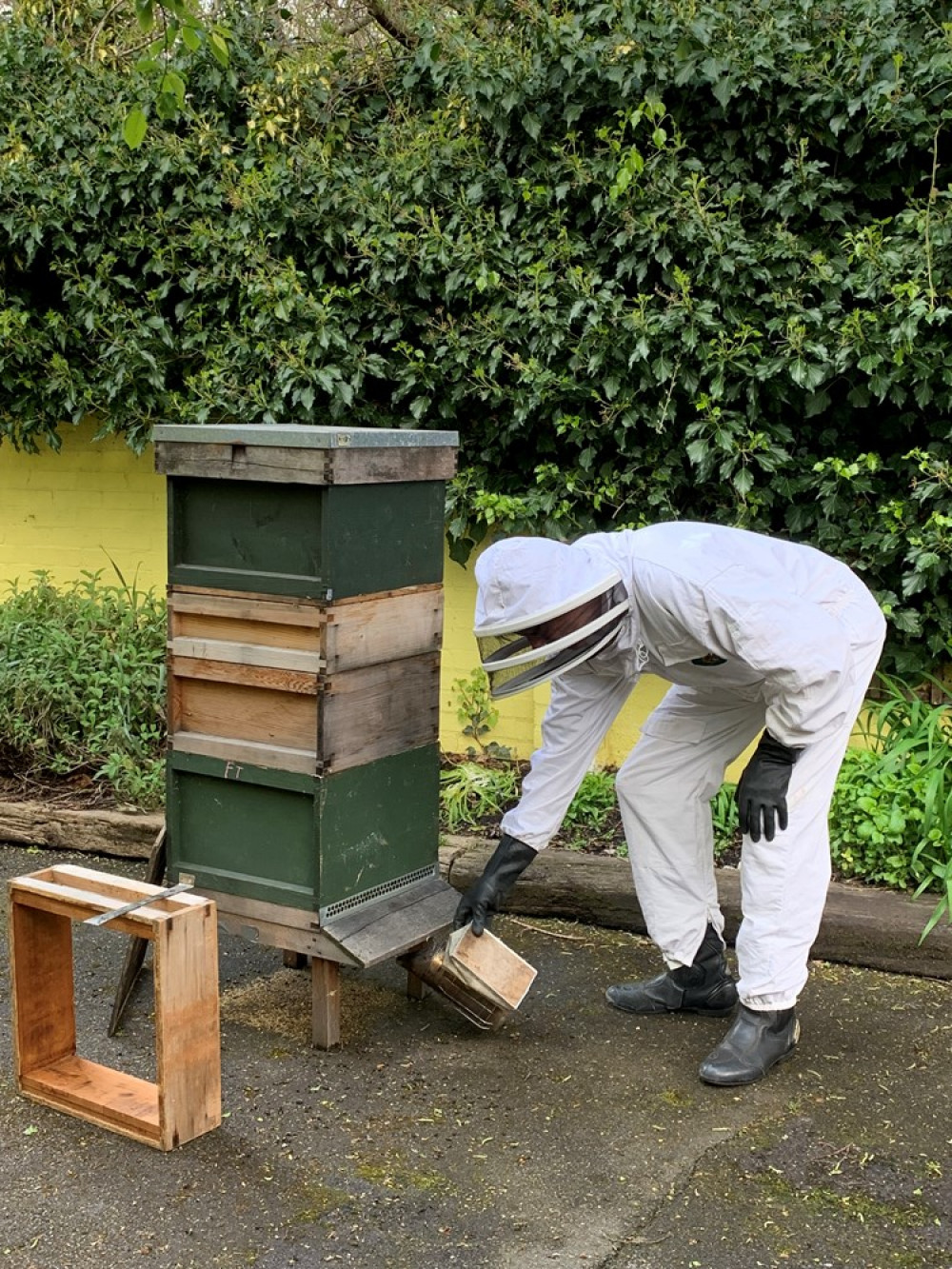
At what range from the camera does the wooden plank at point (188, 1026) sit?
9.62 ft

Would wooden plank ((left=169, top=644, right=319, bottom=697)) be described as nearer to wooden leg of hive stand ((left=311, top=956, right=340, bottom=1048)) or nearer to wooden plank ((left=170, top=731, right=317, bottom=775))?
wooden plank ((left=170, top=731, right=317, bottom=775))

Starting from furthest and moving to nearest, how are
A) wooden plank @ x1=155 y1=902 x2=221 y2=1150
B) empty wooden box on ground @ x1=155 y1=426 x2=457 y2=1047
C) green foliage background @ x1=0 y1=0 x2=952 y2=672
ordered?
green foliage background @ x1=0 y1=0 x2=952 y2=672 → empty wooden box on ground @ x1=155 y1=426 x2=457 y2=1047 → wooden plank @ x1=155 y1=902 x2=221 y2=1150

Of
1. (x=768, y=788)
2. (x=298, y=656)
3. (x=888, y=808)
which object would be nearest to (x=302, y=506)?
(x=298, y=656)

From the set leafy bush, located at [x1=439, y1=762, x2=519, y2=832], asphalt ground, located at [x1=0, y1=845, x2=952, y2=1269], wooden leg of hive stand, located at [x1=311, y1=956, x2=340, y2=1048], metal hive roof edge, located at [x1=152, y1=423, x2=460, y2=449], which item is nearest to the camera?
asphalt ground, located at [x1=0, y1=845, x2=952, y2=1269]

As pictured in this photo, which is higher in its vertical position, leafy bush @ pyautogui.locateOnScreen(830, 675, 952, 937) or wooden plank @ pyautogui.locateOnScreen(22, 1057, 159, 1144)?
leafy bush @ pyautogui.locateOnScreen(830, 675, 952, 937)

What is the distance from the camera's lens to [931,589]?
4.78m

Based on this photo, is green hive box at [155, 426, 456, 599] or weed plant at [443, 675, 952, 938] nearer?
green hive box at [155, 426, 456, 599]

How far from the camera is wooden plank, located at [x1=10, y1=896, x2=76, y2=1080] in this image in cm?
321

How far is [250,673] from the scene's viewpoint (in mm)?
3410

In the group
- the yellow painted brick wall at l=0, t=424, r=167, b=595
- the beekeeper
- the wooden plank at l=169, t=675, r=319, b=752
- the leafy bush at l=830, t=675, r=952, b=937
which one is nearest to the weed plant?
the leafy bush at l=830, t=675, r=952, b=937

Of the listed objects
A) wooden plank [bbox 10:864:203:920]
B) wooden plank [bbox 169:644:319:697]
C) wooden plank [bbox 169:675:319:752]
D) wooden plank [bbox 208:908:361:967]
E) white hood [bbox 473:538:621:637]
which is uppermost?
white hood [bbox 473:538:621:637]

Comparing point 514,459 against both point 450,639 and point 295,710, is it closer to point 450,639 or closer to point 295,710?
point 450,639

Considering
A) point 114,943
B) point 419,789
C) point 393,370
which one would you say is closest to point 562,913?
point 419,789

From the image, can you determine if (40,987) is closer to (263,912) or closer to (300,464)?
(263,912)
